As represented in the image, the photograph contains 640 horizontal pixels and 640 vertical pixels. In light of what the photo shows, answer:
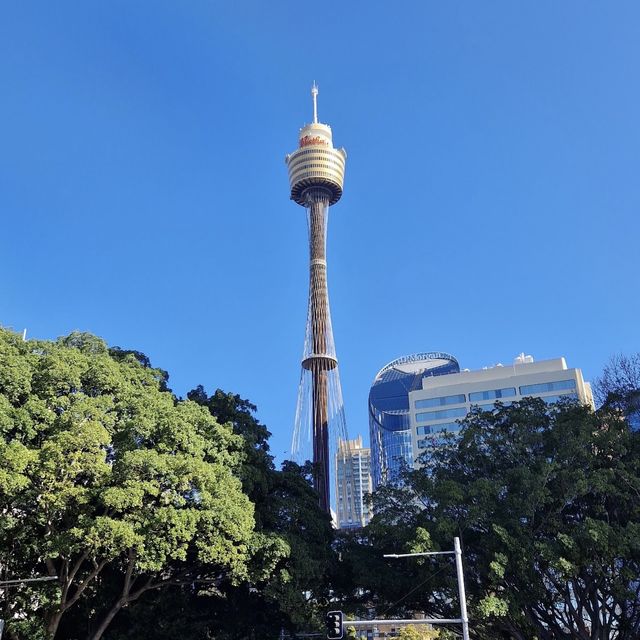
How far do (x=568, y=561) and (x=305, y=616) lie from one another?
351 inches

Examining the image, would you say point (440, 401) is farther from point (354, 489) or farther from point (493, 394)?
point (354, 489)

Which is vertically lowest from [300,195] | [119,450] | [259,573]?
[259,573]

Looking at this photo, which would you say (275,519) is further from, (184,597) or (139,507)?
(139,507)

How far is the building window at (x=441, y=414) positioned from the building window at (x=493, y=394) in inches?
64.5

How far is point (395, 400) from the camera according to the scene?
10631 cm

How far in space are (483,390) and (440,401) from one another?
15.5 feet

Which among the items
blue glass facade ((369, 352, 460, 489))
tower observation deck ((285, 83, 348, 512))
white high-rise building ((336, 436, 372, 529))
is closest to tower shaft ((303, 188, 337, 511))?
tower observation deck ((285, 83, 348, 512))

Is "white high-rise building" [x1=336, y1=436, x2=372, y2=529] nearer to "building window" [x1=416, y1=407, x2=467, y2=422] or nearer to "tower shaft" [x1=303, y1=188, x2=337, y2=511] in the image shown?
"building window" [x1=416, y1=407, x2=467, y2=422]

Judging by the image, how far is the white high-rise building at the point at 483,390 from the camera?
68.9 metres

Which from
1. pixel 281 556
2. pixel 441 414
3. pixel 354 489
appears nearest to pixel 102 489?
pixel 281 556

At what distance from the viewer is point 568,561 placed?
21.1m

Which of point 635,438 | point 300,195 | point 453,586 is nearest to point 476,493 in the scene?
point 453,586

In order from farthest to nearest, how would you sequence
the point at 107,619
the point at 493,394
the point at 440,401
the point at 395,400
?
1. the point at 395,400
2. the point at 440,401
3. the point at 493,394
4. the point at 107,619

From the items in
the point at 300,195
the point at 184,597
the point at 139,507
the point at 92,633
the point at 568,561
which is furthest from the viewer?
the point at 300,195
